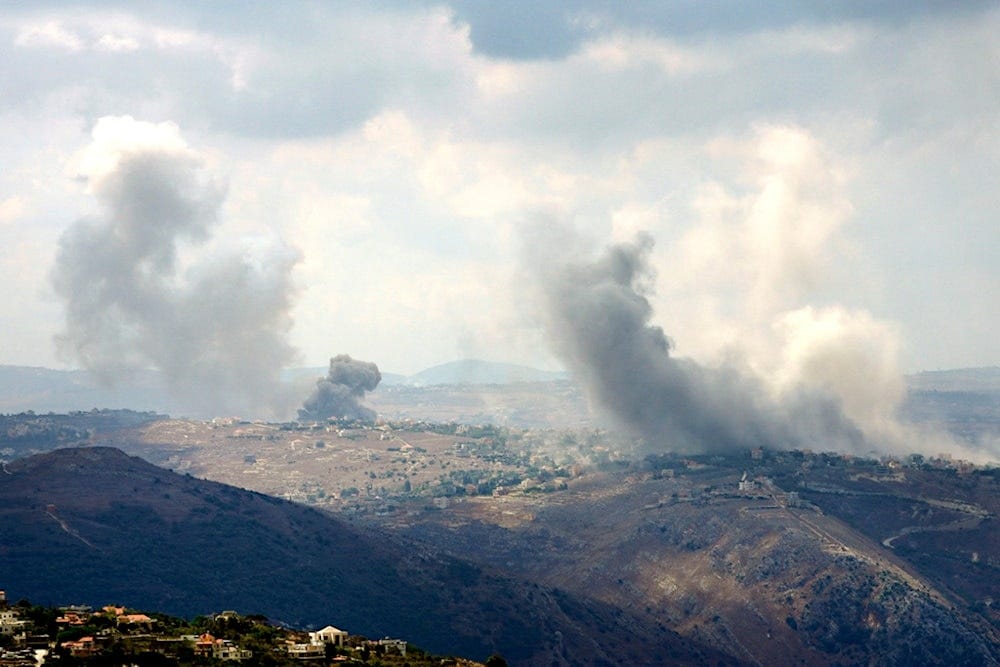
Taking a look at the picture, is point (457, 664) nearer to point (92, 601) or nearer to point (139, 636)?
point (139, 636)

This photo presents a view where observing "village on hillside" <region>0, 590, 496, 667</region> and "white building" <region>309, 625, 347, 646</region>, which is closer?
"village on hillside" <region>0, 590, 496, 667</region>

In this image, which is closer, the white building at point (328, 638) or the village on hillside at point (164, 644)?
the village on hillside at point (164, 644)

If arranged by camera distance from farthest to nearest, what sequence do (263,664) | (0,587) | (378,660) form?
(0,587), (378,660), (263,664)

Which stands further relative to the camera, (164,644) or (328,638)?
(328,638)

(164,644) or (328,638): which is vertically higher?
(164,644)

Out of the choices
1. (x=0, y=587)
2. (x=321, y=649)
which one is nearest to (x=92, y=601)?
(x=0, y=587)

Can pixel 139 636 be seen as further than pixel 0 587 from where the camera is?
No

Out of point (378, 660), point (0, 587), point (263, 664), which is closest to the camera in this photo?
point (263, 664)
